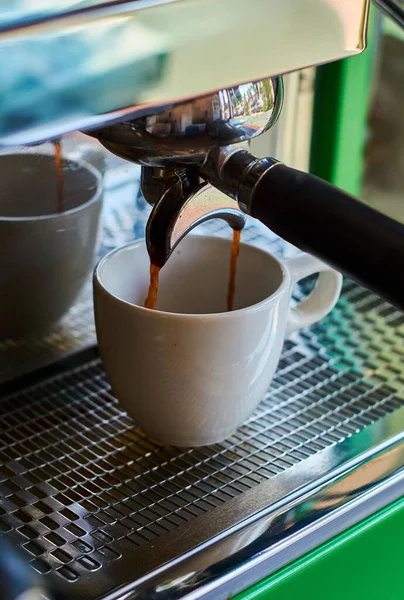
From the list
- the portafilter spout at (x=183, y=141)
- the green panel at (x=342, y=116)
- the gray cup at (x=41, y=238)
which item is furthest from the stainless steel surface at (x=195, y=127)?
the green panel at (x=342, y=116)

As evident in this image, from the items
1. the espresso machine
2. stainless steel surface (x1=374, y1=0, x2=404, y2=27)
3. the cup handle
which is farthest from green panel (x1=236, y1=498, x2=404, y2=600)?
stainless steel surface (x1=374, y1=0, x2=404, y2=27)

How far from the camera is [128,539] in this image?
0.34 meters

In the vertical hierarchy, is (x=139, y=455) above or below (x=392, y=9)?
below

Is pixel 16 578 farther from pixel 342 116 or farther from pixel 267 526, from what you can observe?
pixel 342 116

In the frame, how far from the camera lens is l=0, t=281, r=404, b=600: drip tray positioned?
0.34 metres

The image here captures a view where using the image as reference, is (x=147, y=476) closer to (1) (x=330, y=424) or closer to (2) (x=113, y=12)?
(1) (x=330, y=424)

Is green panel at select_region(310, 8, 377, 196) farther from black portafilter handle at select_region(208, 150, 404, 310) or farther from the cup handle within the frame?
black portafilter handle at select_region(208, 150, 404, 310)

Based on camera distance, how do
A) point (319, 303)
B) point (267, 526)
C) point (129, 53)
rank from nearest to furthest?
point (129, 53) < point (267, 526) < point (319, 303)

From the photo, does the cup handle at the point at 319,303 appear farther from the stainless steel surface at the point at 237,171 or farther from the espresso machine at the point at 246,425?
the stainless steel surface at the point at 237,171

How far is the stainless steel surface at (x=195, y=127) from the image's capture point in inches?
10.8

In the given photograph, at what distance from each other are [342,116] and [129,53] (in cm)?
32

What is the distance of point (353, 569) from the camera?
0.37 meters

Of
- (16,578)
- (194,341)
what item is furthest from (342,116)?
(16,578)

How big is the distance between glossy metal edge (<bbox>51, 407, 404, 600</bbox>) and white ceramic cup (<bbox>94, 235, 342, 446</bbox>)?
0.04m
